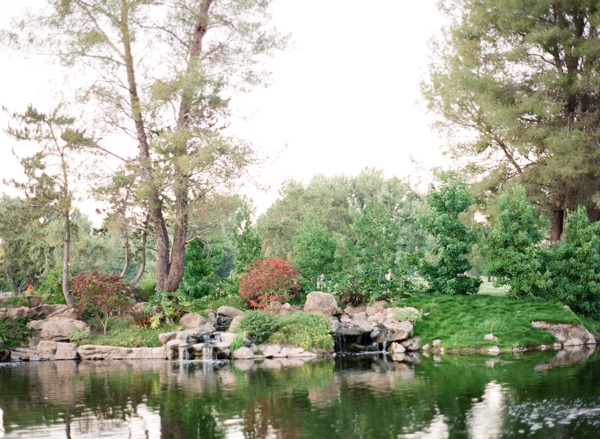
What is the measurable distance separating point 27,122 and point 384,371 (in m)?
14.1

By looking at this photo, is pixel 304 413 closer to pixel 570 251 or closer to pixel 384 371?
pixel 384 371

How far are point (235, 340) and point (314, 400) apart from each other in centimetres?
755

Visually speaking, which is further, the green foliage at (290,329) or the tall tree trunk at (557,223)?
the tall tree trunk at (557,223)

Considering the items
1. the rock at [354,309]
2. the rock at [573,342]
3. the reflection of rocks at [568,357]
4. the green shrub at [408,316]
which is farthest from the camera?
the rock at [354,309]

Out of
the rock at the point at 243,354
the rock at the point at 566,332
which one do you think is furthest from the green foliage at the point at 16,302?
the rock at the point at 566,332

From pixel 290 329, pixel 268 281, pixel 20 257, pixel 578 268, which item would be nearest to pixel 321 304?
pixel 268 281

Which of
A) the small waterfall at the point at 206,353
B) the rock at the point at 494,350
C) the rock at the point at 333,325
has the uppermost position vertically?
the rock at the point at 333,325

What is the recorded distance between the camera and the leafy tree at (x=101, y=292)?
2019 cm

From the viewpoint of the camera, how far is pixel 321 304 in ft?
69.1

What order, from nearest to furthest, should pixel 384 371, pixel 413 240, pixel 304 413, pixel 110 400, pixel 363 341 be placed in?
pixel 304 413
pixel 110 400
pixel 384 371
pixel 363 341
pixel 413 240

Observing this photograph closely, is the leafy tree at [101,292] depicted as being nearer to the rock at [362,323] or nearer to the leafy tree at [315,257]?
the leafy tree at [315,257]

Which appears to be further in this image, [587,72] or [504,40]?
[504,40]

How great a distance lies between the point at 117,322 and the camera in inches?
820

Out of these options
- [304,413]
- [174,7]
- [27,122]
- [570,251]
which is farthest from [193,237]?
→ [304,413]
